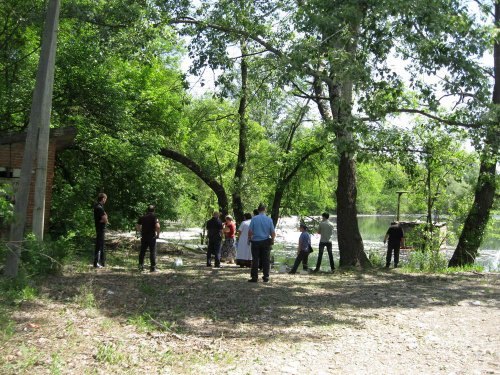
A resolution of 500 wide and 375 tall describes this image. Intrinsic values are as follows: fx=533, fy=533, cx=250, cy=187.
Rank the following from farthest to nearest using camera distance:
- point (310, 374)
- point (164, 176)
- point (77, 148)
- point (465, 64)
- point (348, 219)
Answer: point (164, 176), point (77, 148), point (348, 219), point (465, 64), point (310, 374)

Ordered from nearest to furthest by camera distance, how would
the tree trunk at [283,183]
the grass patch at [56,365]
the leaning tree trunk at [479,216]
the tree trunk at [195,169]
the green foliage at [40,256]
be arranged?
the grass patch at [56,365] < the green foliage at [40,256] < the leaning tree trunk at [479,216] < the tree trunk at [195,169] < the tree trunk at [283,183]

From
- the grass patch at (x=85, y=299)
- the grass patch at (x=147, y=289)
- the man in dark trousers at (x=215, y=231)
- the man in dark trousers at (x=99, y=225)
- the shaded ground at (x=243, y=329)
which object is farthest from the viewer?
the man in dark trousers at (x=215, y=231)

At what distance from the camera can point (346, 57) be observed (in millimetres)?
10797

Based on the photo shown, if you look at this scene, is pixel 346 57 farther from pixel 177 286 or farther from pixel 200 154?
pixel 200 154

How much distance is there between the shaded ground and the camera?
5.80 metres

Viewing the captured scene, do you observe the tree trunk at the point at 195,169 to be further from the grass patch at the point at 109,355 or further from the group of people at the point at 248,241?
the grass patch at the point at 109,355

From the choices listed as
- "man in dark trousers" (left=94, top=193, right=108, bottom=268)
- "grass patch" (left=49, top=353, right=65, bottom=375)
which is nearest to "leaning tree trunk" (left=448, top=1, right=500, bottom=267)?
"man in dark trousers" (left=94, top=193, right=108, bottom=268)

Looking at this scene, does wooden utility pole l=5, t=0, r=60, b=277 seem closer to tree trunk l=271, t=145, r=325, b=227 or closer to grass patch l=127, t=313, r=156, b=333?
grass patch l=127, t=313, r=156, b=333

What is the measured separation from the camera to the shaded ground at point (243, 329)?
5.80 meters

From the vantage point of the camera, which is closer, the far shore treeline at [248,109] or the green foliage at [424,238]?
the far shore treeline at [248,109]

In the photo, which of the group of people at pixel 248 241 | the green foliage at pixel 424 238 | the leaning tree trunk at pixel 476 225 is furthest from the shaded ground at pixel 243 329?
the green foliage at pixel 424 238

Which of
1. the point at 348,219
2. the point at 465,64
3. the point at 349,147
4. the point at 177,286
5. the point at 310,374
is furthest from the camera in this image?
the point at 348,219

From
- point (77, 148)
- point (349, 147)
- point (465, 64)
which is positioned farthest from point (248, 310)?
point (77, 148)

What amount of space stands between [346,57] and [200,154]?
18.8m
